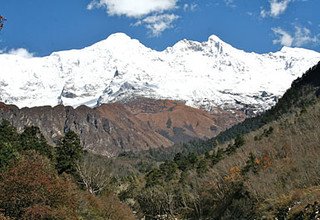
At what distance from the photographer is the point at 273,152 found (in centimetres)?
3806

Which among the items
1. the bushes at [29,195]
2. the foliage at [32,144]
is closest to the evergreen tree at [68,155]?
the foliage at [32,144]

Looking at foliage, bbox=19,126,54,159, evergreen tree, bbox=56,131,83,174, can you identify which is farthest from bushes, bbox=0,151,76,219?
evergreen tree, bbox=56,131,83,174

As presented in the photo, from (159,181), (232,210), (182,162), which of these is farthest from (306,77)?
(232,210)

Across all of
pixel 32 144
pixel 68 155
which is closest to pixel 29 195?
pixel 32 144

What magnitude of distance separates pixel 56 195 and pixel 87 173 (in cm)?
4418

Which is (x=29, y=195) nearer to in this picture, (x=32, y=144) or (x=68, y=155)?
(x=32, y=144)

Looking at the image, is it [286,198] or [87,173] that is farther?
[87,173]

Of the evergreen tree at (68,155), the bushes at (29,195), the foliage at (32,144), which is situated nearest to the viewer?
the bushes at (29,195)

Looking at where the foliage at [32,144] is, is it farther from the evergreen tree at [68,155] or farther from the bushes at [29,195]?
the bushes at [29,195]

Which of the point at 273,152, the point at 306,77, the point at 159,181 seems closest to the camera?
the point at 273,152

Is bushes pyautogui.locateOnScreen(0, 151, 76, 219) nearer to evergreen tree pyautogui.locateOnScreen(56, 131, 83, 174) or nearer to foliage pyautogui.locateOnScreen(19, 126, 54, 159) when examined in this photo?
foliage pyautogui.locateOnScreen(19, 126, 54, 159)

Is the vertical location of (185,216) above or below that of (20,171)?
below

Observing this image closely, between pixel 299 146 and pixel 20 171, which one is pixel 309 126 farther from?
pixel 20 171

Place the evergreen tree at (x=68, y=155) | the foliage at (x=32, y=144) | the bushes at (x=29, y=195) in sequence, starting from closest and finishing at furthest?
the bushes at (x=29, y=195)
the foliage at (x=32, y=144)
the evergreen tree at (x=68, y=155)
